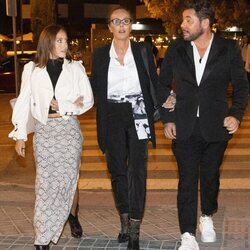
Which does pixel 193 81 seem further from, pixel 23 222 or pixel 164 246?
pixel 23 222

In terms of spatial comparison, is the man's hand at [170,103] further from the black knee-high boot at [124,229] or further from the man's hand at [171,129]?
the black knee-high boot at [124,229]

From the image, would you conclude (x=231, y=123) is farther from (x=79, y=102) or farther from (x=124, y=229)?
(x=124, y=229)

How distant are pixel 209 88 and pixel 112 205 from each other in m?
2.44

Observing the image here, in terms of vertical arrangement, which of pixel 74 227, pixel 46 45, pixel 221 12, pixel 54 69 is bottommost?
pixel 74 227

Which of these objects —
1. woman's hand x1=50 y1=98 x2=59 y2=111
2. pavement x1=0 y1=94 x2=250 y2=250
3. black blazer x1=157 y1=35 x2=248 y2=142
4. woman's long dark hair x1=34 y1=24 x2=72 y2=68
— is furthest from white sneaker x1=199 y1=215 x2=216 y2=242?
woman's long dark hair x1=34 y1=24 x2=72 y2=68

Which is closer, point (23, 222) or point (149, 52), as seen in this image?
point (149, 52)

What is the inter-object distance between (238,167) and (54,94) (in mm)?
4467

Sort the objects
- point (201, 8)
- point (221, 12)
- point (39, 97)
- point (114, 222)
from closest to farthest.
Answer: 1. point (201, 8)
2. point (39, 97)
3. point (114, 222)
4. point (221, 12)

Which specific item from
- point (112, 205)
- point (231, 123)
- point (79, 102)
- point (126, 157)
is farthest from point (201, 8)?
point (112, 205)

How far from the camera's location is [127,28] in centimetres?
505

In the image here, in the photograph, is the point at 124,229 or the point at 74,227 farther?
the point at 74,227

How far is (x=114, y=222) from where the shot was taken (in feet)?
19.8

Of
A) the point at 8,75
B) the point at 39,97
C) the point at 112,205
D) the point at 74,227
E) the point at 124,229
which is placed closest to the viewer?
the point at 39,97

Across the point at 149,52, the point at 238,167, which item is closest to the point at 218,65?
the point at 149,52
